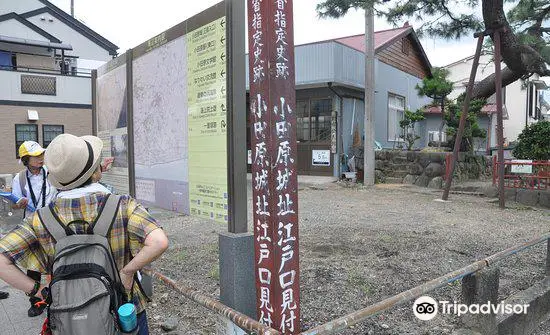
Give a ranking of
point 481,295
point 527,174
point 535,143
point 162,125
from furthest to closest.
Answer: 1. point 535,143
2. point 527,174
3. point 162,125
4. point 481,295

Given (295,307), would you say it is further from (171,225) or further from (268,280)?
(171,225)

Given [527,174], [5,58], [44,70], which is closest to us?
[527,174]

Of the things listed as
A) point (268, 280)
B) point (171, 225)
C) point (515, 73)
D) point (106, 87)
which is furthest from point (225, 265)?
point (515, 73)

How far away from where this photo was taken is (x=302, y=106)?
16453mm

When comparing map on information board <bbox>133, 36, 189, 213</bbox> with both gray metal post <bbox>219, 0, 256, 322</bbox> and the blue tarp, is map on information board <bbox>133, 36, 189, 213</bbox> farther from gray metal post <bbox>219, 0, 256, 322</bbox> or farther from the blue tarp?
the blue tarp

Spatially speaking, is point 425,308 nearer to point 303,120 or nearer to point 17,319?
point 17,319

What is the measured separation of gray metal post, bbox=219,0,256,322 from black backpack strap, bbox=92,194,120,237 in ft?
3.31

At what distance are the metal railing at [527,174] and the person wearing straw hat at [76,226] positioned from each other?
1008 cm

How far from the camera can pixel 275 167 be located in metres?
2.07

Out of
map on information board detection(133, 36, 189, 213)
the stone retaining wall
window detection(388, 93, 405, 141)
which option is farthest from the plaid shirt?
window detection(388, 93, 405, 141)

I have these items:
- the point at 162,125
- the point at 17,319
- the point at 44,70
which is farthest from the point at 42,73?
the point at 162,125

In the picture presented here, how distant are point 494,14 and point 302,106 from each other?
7.83 meters

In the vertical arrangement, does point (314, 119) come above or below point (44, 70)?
below

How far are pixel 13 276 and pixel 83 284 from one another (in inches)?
16.8
